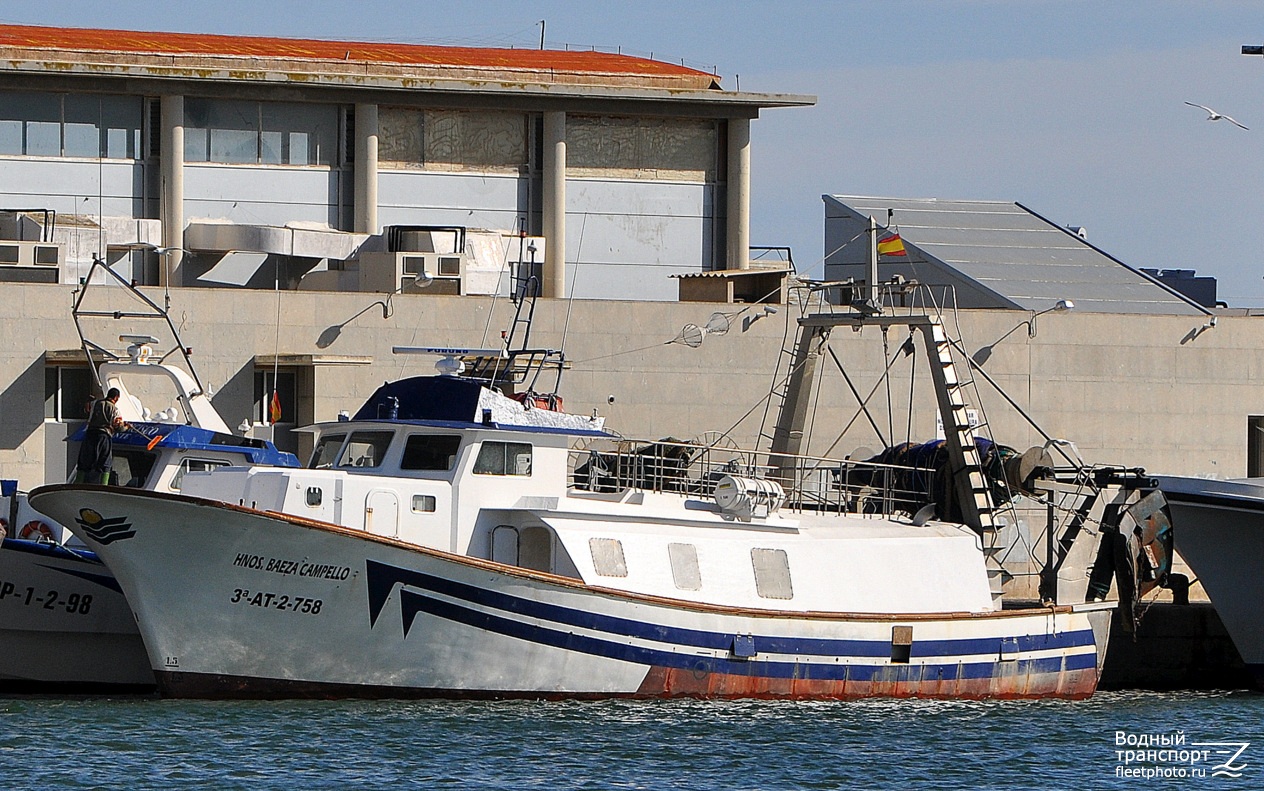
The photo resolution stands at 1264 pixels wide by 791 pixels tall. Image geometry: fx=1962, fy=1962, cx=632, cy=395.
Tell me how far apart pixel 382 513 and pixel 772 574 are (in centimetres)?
472

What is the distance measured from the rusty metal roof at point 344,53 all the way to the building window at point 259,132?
1504mm

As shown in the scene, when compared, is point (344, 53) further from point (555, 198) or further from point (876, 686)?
point (876, 686)

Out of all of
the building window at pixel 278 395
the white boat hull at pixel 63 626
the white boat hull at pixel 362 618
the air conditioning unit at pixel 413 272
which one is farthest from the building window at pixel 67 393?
the white boat hull at pixel 362 618

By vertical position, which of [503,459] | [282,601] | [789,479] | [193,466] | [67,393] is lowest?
[282,601]

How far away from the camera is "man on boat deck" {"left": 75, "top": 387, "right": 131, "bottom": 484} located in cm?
2294

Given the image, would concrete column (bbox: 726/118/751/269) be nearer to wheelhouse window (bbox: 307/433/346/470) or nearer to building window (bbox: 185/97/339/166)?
building window (bbox: 185/97/339/166)

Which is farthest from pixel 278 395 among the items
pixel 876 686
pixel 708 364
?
pixel 876 686

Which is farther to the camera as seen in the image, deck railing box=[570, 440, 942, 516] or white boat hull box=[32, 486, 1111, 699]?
deck railing box=[570, 440, 942, 516]

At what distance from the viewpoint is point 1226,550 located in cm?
2755

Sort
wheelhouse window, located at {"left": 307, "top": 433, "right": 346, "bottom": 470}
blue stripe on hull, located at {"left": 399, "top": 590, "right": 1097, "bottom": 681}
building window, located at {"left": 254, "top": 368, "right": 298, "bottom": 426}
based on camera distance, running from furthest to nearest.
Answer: building window, located at {"left": 254, "top": 368, "right": 298, "bottom": 426}
wheelhouse window, located at {"left": 307, "top": 433, "right": 346, "bottom": 470}
blue stripe on hull, located at {"left": 399, "top": 590, "right": 1097, "bottom": 681}

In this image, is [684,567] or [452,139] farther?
[452,139]

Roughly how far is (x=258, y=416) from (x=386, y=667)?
12003mm

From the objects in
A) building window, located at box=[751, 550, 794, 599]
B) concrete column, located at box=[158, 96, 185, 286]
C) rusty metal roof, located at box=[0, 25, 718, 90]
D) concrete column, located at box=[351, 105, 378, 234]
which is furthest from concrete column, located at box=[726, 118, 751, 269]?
building window, located at box=[751, 550, 794, 599]

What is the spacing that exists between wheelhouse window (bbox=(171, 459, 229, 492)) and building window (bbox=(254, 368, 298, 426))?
9.16m
